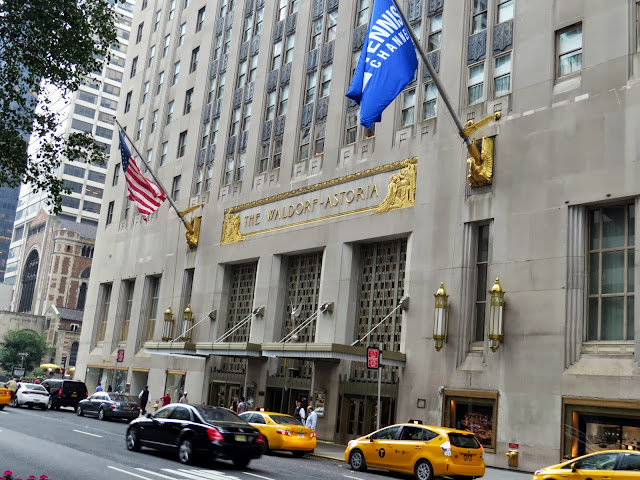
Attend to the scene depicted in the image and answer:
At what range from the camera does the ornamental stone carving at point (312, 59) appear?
38719mm

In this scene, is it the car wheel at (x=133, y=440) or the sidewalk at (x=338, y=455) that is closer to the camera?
the car wheel at (x=133, y=440)

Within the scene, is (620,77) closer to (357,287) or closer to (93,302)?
(357,287)

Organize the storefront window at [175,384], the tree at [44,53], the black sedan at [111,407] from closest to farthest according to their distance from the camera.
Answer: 1. the tree at [44,53]
2. the black sedan at [111,407]
3. the storefront window at [175,384]

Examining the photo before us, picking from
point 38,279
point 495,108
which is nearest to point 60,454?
point 495,108

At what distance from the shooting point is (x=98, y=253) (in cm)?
5859

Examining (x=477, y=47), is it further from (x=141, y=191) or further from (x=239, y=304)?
(x=239, y=304)

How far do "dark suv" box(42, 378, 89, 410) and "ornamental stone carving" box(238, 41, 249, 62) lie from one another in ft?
74.4

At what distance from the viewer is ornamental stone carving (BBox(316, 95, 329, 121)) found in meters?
37.1

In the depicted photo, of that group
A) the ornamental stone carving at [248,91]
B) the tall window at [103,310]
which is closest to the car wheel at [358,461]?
the ornamental stone carving at [248,91]

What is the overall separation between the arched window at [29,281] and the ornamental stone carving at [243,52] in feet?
290

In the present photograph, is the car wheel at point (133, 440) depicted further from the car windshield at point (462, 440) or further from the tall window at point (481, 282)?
the tall window at point (481, 282)

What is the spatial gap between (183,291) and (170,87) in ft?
59.7

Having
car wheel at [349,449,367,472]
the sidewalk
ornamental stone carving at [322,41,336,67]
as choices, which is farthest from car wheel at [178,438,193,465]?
ornamental stone carving at [322,41,336,67]

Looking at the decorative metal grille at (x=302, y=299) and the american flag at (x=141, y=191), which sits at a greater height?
the american flag at (x=141, y=191)
